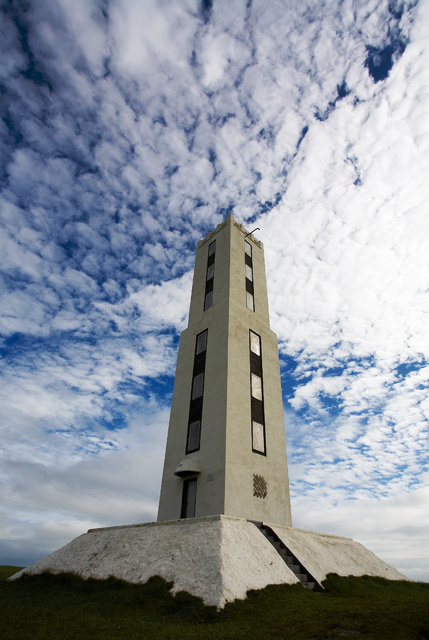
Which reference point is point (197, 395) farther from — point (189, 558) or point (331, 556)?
point (189, 558)

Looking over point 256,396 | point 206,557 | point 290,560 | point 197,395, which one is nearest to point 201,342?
point 197,395

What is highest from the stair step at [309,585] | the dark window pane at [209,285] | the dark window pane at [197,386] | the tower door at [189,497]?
the dark window pane at [209,285]

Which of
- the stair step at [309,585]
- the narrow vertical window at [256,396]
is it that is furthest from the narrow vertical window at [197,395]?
the stair step at [309,585]

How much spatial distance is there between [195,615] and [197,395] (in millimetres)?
15031

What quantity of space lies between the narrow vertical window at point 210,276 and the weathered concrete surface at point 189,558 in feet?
55.6

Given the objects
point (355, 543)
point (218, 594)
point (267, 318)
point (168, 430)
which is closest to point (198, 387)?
point (168, 430)

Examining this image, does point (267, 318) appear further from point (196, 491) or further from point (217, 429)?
point (196, 491)

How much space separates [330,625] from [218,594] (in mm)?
3159

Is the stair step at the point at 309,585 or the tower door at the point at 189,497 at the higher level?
the tower door at the point at 189,497

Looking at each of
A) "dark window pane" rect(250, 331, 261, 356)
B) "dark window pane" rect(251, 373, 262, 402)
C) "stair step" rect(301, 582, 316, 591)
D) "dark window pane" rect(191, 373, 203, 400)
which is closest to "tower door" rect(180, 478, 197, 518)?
"dark window pane" rect(191, 373, 203, 400)

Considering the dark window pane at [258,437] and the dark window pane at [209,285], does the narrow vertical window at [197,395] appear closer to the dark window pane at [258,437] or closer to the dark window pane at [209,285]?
the dark window pane at [258,437]

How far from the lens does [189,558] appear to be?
42.0 feet

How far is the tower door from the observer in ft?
68.8

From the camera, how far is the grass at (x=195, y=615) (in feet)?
27.4
